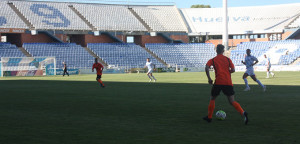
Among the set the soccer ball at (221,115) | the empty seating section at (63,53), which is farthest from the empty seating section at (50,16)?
the soccer ball at (221,115)

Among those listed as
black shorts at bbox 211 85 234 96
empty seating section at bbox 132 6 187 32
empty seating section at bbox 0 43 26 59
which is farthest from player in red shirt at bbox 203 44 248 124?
empty seating section at bbox 132 6 187 32

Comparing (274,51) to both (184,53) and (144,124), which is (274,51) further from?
(144,124)

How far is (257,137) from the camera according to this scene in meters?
9.07

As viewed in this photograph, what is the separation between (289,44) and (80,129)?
6756 centimetres

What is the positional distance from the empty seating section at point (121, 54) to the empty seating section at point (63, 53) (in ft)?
8.83

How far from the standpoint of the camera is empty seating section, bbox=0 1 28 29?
6550 cm

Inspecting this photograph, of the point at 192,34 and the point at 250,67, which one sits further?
the point at 192,34

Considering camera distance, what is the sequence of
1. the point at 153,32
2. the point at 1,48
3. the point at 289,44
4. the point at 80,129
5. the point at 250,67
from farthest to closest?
the point at 153,32 → the point at 289,44 → the point at 1,48 → the point at 250,67 → the point at 80,129

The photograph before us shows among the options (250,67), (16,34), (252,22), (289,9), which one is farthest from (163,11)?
(250,67)

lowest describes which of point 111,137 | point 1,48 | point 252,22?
point 111,137

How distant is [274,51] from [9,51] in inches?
1523

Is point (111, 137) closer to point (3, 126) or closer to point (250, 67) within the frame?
point (3, 126)

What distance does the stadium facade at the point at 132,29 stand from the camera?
68.4 metres

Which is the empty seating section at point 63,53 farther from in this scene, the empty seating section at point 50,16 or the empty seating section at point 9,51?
the empty seating section at point 50,16
